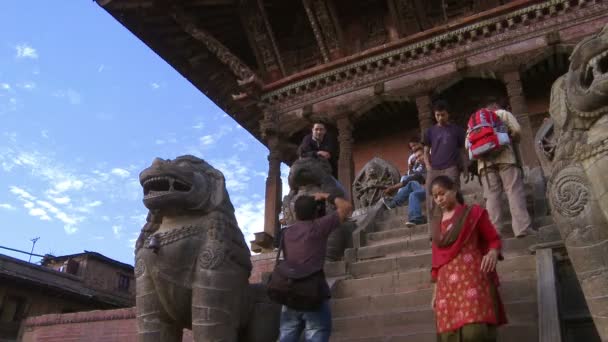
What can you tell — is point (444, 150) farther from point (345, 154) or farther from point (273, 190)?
→ point (273, 190)

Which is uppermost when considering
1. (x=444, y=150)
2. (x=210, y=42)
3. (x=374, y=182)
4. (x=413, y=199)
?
(x=210, y=42)

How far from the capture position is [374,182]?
959 cm

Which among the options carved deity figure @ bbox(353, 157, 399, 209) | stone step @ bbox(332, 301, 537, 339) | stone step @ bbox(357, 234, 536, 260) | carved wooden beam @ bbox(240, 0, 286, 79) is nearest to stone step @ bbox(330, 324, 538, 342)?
stone step @ bbox(332, 301, 537, 339)

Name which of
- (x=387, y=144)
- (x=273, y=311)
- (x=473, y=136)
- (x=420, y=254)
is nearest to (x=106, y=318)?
(x=273, y=311)

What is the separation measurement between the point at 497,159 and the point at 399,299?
1.89 metres

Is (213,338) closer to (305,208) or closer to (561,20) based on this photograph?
(305,208)

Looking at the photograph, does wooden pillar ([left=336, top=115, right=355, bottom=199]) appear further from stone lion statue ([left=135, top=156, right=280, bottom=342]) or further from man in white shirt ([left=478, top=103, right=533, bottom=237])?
stone lion statue ([left=135, top=156, right=280, bottom=342])

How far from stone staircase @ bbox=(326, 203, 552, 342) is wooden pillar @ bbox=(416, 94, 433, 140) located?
678 centimetres

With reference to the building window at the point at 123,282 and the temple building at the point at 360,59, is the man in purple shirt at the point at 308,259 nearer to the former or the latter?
the temple building at the point at 360,59

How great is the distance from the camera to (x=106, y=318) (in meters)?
7.09

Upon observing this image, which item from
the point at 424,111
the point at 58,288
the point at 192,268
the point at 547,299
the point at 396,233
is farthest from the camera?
the point at 58,288

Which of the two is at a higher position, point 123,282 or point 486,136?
point 123,282

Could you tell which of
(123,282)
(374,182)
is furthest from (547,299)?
(123,282)

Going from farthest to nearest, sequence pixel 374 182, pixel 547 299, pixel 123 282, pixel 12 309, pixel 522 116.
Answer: pixel 123 282 < pixel 12 309 < pixel 522 116 < pixel 374 182 < pixel 547 299
